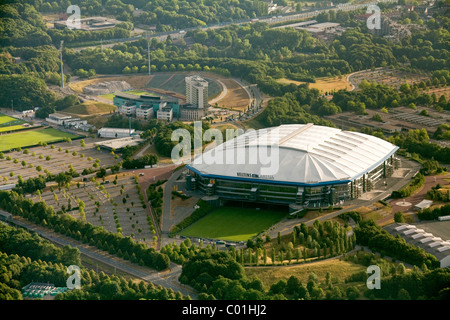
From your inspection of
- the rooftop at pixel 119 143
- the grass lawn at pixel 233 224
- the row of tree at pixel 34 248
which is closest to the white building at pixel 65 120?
the rooftop at pixel 119 143

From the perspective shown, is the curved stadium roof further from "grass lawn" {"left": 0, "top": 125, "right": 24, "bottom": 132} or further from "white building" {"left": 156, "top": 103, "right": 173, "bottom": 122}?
"grass lawn" {"left": 0, "top": 125, "right": 24, "bottom": 132}

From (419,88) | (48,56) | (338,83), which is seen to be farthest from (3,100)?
(419,88)

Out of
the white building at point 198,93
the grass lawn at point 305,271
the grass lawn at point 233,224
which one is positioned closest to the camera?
the grass lawn at point 305,271

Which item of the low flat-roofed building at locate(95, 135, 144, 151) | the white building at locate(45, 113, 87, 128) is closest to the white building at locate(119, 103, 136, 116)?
the white building at locate(45, 113, 87, 128)

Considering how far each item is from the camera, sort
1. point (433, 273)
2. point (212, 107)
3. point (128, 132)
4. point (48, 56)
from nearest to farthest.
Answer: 1. point (433, 273)
2. point (128, 132)
3. point (212, 107)
4. point (48, 56)

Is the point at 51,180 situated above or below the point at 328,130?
below

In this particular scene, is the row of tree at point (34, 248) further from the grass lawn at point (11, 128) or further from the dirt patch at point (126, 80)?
the dirt patch at point (126, 80)

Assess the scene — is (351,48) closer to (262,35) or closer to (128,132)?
(262,35)
